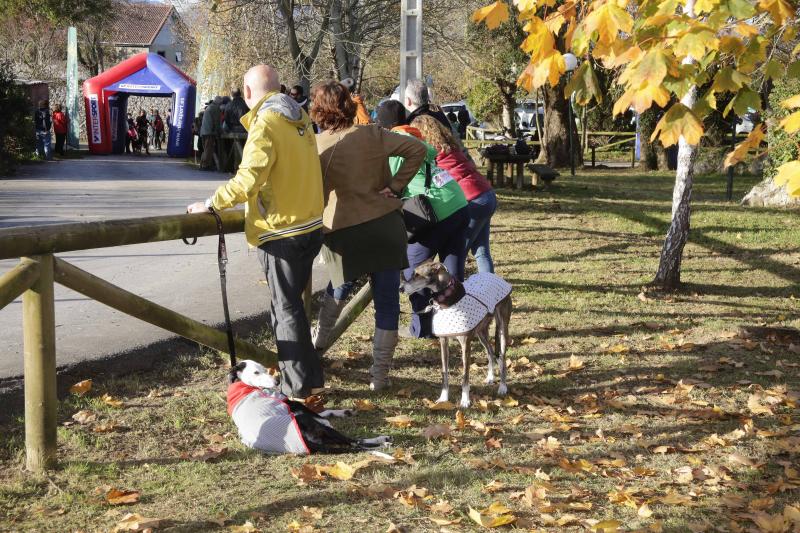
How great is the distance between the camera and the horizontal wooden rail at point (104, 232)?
168 inches

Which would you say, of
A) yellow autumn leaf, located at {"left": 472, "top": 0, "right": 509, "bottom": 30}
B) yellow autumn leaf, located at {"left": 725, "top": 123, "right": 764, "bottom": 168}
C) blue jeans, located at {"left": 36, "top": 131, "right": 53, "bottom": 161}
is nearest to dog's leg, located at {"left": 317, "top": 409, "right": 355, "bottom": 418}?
A: yellow autumn leaf, located at {"left": 472, "top": 0, "right": 509, "bottom": 30}

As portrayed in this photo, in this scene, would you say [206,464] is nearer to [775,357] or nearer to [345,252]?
[345,252]

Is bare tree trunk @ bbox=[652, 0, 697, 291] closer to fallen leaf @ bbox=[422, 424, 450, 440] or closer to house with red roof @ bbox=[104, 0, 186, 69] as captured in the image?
fallen leaf @ bbox=[422, 424, 450, 440]

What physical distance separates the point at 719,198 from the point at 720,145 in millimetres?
9356

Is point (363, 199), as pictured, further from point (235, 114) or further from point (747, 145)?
point (235, 114)

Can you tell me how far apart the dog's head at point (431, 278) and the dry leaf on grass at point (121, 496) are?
212 centimetres

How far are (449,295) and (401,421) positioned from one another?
2.64ft

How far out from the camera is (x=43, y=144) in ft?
96.1

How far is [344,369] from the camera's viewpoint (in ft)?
22.1

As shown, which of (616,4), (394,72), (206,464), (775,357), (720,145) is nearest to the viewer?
(616,4)

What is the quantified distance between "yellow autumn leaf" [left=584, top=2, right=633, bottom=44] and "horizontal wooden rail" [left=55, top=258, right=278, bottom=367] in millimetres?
2643

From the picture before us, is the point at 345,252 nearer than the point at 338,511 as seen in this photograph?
No

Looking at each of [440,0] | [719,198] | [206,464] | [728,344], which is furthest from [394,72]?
[206,464]

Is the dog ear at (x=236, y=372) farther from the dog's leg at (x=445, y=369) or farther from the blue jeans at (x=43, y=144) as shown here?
the blue jeans at (x=43, y=144)
